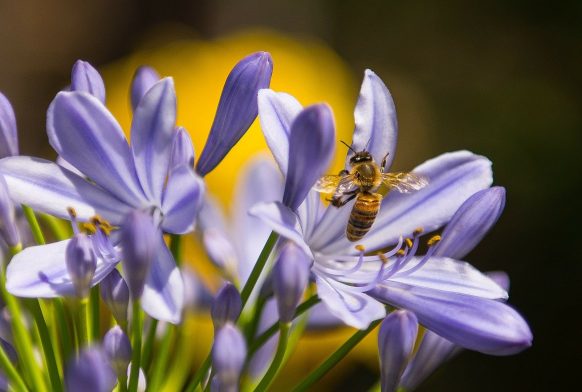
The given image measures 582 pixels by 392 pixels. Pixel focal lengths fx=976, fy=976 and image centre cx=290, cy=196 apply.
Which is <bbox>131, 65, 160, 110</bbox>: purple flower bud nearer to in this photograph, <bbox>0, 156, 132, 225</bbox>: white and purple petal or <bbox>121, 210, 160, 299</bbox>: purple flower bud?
<bbox>0, 156, 132, 225</bbox>: white and purple petal

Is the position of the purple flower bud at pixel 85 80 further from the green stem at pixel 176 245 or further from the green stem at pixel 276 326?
the green stem at pixel 276 326

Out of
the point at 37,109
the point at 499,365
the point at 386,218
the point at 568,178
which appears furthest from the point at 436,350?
the point at 37,109

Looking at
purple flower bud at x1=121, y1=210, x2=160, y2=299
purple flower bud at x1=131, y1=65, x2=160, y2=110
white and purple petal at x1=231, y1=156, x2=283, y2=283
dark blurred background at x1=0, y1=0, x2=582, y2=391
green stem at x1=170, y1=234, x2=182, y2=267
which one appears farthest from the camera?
dark blurred background at x1=0, y1=0, x2=582, y2=391

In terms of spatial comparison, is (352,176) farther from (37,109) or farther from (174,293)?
(37,109)

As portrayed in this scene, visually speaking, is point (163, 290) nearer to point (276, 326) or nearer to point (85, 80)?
point (276, 326)

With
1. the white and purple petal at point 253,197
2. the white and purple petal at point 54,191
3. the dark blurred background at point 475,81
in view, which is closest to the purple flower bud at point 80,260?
the white and purple petal at point 54,191

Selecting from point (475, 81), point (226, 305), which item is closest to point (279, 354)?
point (226, 305)

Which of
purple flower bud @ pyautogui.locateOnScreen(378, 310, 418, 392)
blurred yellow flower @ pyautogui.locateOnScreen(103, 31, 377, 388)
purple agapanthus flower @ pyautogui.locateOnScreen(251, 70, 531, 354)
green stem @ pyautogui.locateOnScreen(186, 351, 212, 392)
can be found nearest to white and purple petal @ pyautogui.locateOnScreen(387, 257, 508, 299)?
purple agapanthus flower @ pyautogui.locateOnScreen(251, 70, 531, 354)
